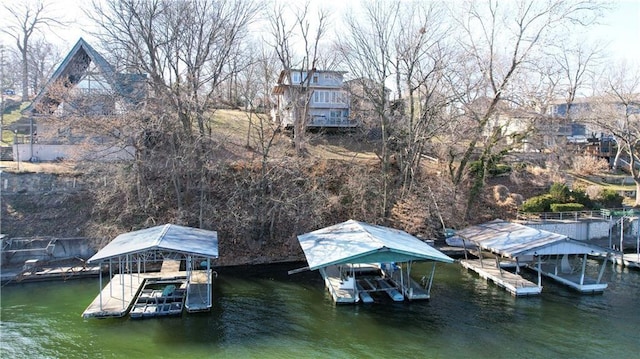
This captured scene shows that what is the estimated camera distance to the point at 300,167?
109 ft

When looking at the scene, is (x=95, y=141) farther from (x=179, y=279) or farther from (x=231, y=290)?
(x=231, y=290)

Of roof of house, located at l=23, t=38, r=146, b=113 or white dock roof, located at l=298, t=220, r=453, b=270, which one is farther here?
roof of house, located at l=23, t=38, r=146, b=113

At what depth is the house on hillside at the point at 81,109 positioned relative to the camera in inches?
1096

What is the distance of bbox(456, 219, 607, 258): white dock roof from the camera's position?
21094 mm

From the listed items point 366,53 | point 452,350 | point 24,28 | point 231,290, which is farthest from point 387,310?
point 24,28

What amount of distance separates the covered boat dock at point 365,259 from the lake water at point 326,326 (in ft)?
2.50

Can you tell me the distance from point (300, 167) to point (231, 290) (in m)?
13.7

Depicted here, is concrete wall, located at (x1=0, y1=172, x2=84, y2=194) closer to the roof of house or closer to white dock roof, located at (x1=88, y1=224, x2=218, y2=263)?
the roof of house

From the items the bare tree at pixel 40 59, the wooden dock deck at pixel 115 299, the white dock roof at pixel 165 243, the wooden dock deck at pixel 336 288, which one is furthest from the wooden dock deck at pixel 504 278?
the bare tree at pixel 40 59

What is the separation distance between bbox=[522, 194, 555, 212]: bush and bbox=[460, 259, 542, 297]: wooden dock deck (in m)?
9.76

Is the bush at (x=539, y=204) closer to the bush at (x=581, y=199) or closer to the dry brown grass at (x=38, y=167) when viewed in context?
the bush at (x=581, y=199)

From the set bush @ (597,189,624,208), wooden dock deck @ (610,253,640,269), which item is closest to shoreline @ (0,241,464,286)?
wooden dock deck @ (610,253,640,269)

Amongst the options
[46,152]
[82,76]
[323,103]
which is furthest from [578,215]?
[46,152]

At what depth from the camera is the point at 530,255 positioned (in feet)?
78.7
